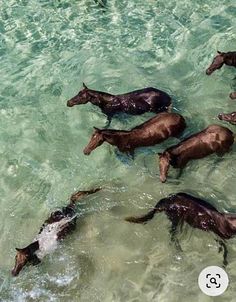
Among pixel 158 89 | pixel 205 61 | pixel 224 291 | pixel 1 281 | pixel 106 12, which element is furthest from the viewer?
pixel 106 12

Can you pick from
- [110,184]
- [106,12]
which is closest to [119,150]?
[110,184]

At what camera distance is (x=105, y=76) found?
10336 millimetres

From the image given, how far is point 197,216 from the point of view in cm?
710

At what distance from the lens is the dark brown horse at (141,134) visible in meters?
8.27

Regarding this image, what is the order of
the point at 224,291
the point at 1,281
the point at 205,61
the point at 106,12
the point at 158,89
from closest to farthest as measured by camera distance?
the point at 224,291, the point at 1,281, the point at 158,89, the point at 205,61, the point at 106,12

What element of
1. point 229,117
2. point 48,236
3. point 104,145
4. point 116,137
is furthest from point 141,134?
point 48,236

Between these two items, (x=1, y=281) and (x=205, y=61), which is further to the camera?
(x=205, y=61)

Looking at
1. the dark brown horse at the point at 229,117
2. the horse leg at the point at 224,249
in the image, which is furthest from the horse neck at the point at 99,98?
the horse leg at the point at 224,249

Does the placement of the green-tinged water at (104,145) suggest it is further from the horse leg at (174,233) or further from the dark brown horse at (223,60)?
the dark brown horse at (223,60)

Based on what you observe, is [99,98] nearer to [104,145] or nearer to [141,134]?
[104,145]

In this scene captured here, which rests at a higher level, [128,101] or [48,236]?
[128,101]

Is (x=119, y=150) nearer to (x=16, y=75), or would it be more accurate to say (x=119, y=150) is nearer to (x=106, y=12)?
(x=16, y=75)

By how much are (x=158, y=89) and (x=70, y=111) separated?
168 centimetres

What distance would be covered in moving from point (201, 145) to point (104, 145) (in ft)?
5.71
